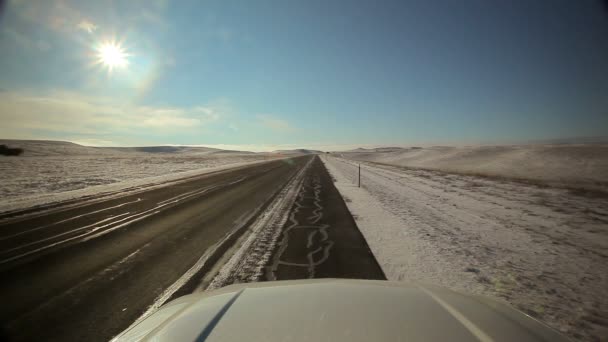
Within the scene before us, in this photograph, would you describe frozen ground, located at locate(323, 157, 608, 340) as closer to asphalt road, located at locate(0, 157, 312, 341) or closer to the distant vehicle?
the distant vehicle

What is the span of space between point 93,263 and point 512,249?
793 centimetres

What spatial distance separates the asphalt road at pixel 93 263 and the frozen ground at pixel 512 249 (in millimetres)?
3582

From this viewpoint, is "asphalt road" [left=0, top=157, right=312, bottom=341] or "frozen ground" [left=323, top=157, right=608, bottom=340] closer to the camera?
"asphalt road" [left=0, top=157, right=312, bottom=341]

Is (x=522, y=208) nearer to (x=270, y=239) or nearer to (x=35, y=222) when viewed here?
(x=270, y=239)

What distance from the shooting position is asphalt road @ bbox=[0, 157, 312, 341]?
111 inches

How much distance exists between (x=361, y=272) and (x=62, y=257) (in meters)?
5.31

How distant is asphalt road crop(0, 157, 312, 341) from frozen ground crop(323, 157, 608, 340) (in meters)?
3.58

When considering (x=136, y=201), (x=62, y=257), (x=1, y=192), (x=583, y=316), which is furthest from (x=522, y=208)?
(x=1, y=192)

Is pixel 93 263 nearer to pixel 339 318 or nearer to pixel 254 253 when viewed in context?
pixel 254 253

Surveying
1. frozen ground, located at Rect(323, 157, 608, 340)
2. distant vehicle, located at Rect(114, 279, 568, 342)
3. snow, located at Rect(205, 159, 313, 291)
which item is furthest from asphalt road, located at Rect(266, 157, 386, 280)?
distant vehicle, located at Rect(114, 279, 568, 342)

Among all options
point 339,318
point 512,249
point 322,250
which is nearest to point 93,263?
point 322,250

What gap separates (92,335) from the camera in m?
2.59

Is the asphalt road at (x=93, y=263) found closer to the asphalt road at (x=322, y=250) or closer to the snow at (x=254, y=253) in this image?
the snow at (x=254, y=253)

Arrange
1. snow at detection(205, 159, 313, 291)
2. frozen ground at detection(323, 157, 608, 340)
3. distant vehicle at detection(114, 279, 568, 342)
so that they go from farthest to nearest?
snow at detection(205, 159, 313, 291) < frozen ground at detection(323, 157, 608, 340) < distant vehicle at detection(114, 279, 568, 342)
